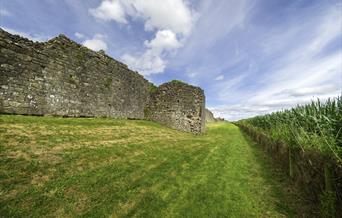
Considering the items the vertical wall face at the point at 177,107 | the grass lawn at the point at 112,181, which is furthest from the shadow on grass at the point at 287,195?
the vertical wall face at the point at 177,107

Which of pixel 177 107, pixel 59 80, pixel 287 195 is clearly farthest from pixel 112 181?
pixel 177 107

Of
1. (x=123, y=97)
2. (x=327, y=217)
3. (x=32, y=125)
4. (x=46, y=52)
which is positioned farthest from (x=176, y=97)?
(x=327, y=217)

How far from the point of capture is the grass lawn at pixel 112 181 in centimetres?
381

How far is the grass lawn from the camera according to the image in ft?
12.5

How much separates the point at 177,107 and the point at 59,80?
11797 millimetres

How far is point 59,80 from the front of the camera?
10.4 m

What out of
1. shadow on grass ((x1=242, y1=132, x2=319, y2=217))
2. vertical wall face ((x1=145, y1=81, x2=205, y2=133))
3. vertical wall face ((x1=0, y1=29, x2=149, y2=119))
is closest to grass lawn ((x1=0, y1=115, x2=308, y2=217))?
shadow on grass ((x1=242, y1=132, x2=319, y2=217))

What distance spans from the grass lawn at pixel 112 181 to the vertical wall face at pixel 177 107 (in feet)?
39.4

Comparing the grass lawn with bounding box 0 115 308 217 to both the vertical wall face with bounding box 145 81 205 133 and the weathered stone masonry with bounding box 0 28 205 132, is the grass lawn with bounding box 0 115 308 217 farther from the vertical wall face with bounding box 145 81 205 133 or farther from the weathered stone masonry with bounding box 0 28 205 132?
the vertical wall face with bounding box 145 81 205 133

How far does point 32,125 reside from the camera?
7.39 metres

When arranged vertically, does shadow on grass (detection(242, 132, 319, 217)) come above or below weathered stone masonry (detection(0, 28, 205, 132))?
below

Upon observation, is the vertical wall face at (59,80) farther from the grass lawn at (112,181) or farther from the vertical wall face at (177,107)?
the vertical wall face at (177,107)

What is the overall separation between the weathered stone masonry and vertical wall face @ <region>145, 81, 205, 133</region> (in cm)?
228

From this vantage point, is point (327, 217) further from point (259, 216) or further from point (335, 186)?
point (259, 216)
